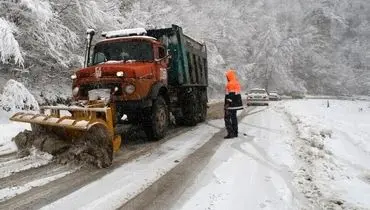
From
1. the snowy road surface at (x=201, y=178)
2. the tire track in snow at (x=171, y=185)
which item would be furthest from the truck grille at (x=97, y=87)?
the tire track in snow at (x=171, y=185)

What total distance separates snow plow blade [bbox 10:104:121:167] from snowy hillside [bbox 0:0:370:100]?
13.9 feet

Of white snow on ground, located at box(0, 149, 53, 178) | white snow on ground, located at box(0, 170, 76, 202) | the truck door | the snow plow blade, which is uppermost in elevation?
the truck door

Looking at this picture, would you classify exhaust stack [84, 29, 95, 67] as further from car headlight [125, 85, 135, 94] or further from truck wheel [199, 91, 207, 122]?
truck wheel [199, 91, 207, 122]

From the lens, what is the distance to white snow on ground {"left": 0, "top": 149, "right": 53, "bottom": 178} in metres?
7.17

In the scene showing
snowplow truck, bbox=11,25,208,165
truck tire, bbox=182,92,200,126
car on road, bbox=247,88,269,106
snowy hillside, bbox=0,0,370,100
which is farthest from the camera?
car on road, bbox=247,88,269,106

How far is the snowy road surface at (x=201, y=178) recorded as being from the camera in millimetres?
5612

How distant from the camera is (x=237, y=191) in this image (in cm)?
609

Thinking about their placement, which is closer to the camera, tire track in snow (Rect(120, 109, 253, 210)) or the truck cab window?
tire track in snow (Rect(120, 109, 253, 210))

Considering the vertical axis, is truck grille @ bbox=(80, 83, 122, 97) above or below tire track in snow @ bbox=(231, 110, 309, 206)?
above

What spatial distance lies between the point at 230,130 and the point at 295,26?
57.7m

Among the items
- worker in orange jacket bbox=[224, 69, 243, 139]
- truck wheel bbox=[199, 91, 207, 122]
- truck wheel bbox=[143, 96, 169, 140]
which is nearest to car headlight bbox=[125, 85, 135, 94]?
truck wheel bbox=[143, 96, 169, 140]

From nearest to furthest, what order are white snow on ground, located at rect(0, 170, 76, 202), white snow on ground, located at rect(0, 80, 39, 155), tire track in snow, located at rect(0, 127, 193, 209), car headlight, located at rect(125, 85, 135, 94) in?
tire track in snow, located at rect(0, 127, 193, 209) < white snow on ground, located at rect(0, 170, 76, 202) < car headlight, located at rect(125, 85, 135, 94) < white snow on ground, located at rect(0, 80, 39, 155)

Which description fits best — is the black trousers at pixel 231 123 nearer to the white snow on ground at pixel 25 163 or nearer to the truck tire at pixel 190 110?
the truck tire at pixel 190 110

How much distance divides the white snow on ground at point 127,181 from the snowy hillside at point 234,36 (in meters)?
5.79
